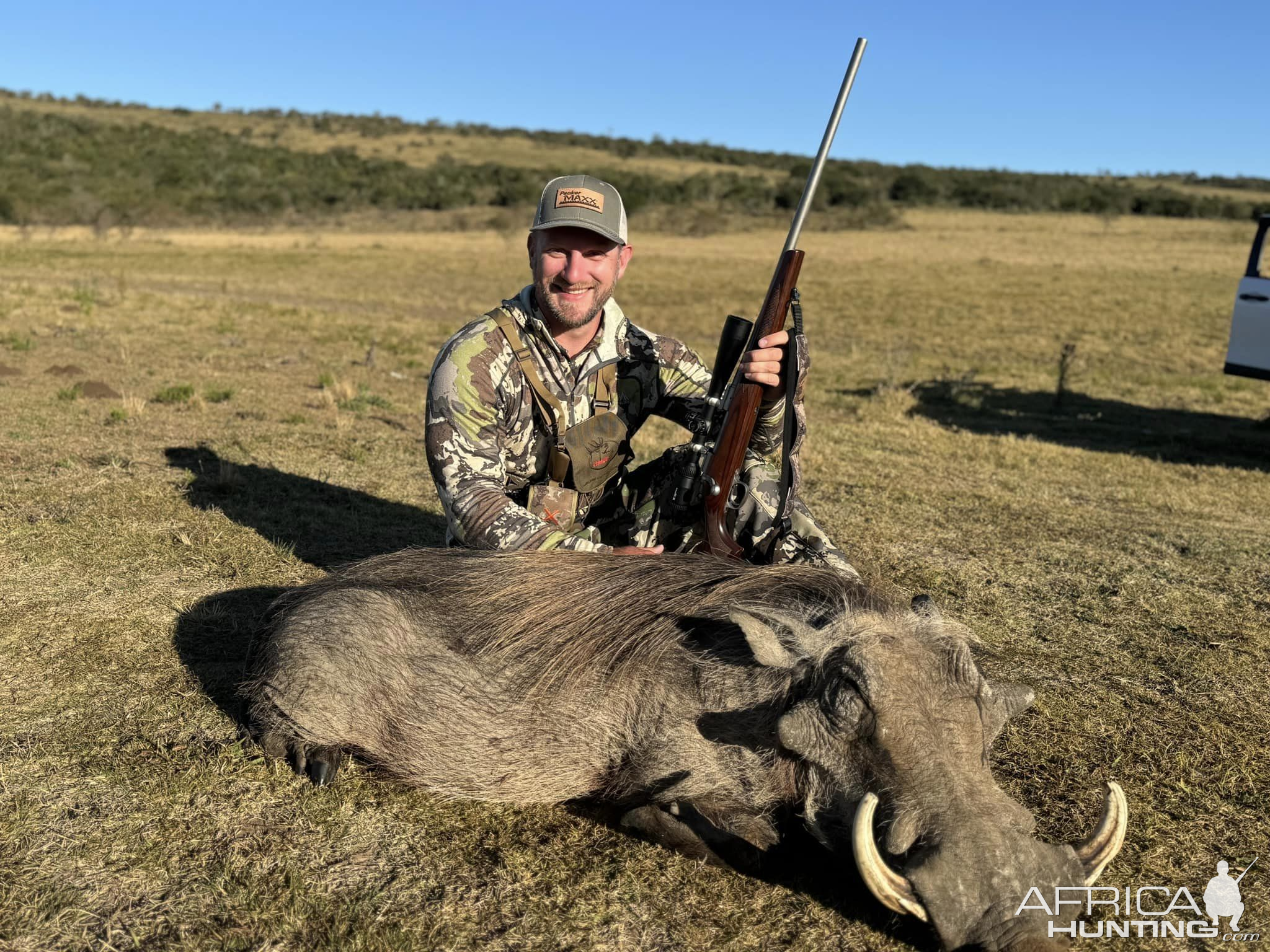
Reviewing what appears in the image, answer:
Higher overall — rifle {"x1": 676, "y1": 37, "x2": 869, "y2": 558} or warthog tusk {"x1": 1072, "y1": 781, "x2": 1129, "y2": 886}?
rifle {"x1": 676, "y1": 37, "x2": 869, "y2": 558}

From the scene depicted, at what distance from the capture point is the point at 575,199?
3979 mm

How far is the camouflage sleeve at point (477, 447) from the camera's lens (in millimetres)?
3705

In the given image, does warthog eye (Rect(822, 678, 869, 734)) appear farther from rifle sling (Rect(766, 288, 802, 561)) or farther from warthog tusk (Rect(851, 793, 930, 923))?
rifle sling (Rect(766, 288, 802, 561))

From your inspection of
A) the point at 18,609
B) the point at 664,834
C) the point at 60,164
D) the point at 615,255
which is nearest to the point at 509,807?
the point at 664,834

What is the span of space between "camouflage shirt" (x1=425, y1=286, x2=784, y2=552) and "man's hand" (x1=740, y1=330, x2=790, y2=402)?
0.19m

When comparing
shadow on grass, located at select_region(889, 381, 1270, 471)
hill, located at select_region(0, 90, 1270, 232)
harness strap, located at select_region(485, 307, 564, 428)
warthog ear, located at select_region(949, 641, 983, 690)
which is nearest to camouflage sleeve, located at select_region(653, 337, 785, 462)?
harness strap, located at select_region(485, 307, 564, 428)

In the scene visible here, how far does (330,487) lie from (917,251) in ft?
94.8

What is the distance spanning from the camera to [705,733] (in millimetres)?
2912

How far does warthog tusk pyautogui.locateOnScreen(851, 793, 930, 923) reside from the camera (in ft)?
7.57

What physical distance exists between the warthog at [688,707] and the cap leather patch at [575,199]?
1.38m

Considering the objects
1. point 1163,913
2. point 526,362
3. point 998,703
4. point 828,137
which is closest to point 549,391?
point 526,362

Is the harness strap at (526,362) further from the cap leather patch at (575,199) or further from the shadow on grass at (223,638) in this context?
the shadow on grass at (223,638)

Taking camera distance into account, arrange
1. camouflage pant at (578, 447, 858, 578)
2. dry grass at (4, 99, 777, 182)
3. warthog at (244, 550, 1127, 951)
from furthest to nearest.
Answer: dry grass at (4, 99, 777, 182)
camouflage pant at (578, 447, 858, 578)
warthog at (244, 550, 1127, 951)

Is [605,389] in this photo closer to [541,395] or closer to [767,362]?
[541,395]
